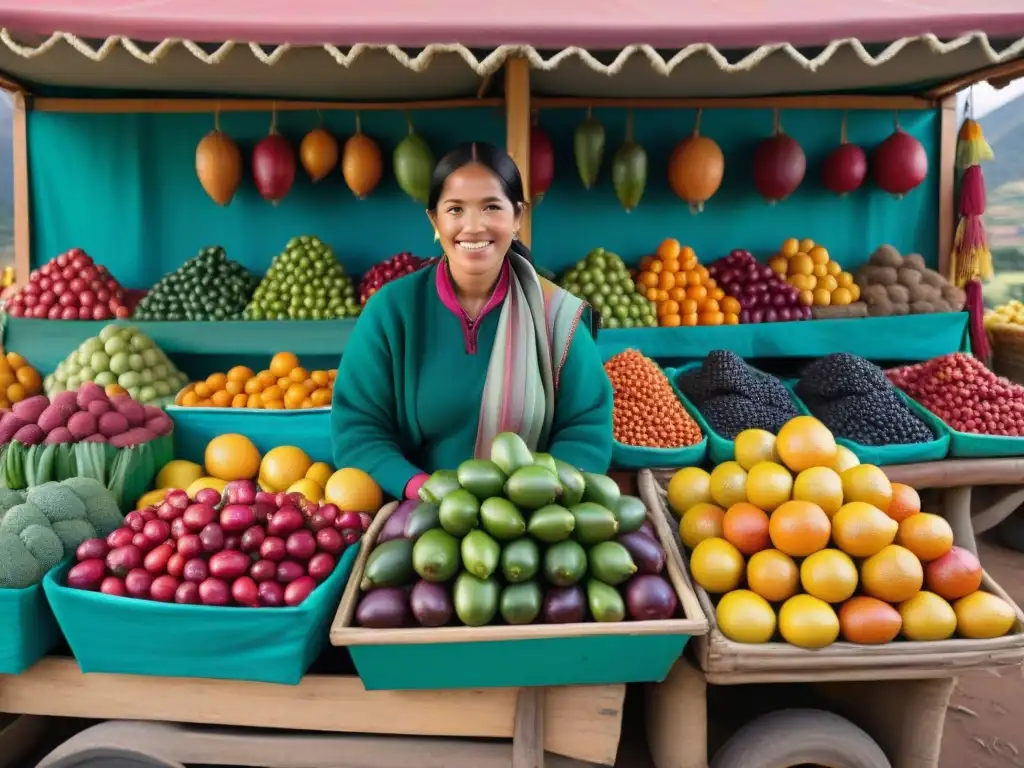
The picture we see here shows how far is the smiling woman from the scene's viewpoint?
210 cm

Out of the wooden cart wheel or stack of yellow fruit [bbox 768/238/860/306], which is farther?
stack of yellow fruit [bbox 768/238/860/306]

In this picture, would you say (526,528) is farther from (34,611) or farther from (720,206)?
(720,206)

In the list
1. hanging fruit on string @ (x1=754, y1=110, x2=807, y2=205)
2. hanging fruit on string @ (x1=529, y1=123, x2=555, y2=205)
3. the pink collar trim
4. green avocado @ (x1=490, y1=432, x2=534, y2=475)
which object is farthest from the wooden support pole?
green avocado @ (x1=490, y1=432, x2=534, y2=475)

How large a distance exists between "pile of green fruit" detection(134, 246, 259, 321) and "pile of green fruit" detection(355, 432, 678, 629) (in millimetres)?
2657

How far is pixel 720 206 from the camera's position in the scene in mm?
4363

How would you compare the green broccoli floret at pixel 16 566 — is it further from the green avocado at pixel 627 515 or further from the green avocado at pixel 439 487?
the green avocado at pixel 627 515

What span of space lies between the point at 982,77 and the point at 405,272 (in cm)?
297

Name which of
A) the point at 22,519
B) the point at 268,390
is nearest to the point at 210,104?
the point at 268,390

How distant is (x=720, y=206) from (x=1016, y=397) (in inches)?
71.4

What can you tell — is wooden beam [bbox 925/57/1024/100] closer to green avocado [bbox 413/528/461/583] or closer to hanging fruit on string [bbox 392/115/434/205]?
hanging fruit on string [bbox 392/115/434/205]

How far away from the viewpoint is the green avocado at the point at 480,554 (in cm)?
141

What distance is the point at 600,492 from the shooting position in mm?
1645

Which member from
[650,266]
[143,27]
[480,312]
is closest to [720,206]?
[650,266]

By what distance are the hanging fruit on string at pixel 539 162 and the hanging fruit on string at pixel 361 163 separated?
2.65 ft
